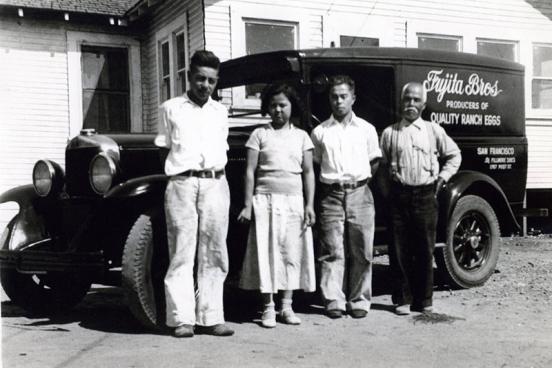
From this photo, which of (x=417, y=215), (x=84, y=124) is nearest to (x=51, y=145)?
(x=84, y=124)

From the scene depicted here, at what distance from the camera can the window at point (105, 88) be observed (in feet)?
39.4

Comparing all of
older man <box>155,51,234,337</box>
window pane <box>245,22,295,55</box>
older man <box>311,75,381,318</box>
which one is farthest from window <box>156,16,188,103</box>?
older man <box>155,51,234,337</box>

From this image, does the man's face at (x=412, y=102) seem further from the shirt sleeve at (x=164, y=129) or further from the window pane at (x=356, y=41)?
the window pane at (x=356, y=41)

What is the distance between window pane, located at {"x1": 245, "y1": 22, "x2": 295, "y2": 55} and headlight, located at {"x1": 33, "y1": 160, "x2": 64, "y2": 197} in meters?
5.81

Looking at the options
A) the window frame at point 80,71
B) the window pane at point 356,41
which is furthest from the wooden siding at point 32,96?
the window pane at point 356,41

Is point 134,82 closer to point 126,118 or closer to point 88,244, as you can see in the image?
point 126,118

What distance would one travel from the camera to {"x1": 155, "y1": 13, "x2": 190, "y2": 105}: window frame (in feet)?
35.6

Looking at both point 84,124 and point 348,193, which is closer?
point 348,193

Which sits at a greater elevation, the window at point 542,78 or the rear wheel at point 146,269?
the window at point 542,78

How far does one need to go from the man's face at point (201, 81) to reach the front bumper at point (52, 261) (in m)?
1.20

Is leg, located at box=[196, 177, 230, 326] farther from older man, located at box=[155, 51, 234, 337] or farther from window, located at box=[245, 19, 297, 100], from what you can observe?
window, located at box=[245, 19, 297, 100]

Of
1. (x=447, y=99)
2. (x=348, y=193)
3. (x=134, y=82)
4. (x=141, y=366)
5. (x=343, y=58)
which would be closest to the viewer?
(x=141, y=366)

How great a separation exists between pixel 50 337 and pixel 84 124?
8.21 meters

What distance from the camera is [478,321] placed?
452cm
